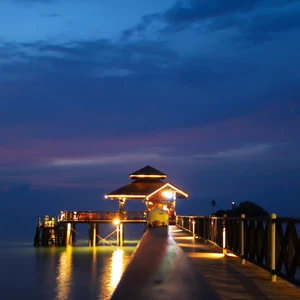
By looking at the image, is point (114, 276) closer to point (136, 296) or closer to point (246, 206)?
point (136, 296)

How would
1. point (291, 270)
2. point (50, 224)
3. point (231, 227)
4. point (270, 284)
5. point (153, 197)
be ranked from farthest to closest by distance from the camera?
point (50, 224)
point (153, 197)
point (231, 227)
point (270, 284)
point (291, 270)

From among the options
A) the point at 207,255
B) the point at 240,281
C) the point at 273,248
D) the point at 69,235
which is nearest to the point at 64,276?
the point at 69,235

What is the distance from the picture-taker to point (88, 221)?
56.7 meters

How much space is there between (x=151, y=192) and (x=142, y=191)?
2449 millimetres

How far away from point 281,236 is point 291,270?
907 millimetres

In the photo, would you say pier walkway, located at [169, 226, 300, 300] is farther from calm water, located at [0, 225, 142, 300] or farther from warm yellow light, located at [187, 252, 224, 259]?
calm water, located at [0, 225, 142, 300]

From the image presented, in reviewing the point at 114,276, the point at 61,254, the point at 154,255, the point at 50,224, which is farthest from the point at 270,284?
the point at 50,224

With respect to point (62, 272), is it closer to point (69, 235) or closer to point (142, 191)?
point (142, 191)

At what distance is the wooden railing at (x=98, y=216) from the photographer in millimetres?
55531

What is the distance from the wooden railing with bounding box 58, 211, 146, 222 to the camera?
55.5 meters

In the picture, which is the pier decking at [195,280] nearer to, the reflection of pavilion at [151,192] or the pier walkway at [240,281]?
the pier walkway at [240,281]

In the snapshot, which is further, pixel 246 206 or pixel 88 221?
pixel 246 206

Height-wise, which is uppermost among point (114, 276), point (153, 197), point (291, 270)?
point (153, 197)

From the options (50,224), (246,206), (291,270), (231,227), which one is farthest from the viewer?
(246,206)
